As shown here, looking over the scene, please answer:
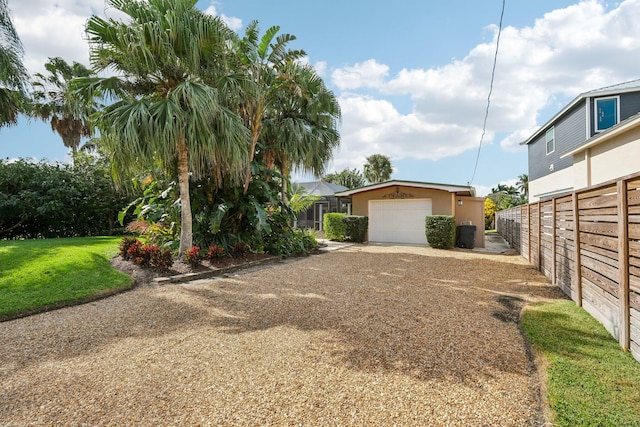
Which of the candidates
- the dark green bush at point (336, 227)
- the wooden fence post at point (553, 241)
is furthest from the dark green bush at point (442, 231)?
the wooden fence post at point (553, 241)

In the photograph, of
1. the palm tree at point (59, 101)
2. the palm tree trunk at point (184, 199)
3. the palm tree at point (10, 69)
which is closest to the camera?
the palm tree trunk at point (184, 199)

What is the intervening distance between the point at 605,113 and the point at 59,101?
24.4 meters

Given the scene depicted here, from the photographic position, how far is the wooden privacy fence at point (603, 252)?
281 centimetres

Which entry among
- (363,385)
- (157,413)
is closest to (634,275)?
(363,385)

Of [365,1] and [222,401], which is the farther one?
[365,1]

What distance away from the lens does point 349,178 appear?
3634 cm

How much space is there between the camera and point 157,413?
7.04 feet

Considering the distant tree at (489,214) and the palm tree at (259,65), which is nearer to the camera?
the palm tree at (259,65)

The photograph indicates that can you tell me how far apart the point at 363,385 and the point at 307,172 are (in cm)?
1000

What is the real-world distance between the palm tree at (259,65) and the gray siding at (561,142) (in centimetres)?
1059

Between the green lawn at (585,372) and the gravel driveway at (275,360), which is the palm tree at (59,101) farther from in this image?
the green lawn at (585,372)

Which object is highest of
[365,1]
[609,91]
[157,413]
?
[365,1]

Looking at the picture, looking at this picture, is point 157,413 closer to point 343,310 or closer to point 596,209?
point 343,310

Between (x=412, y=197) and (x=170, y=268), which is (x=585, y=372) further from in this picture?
(x=412, y=197)
